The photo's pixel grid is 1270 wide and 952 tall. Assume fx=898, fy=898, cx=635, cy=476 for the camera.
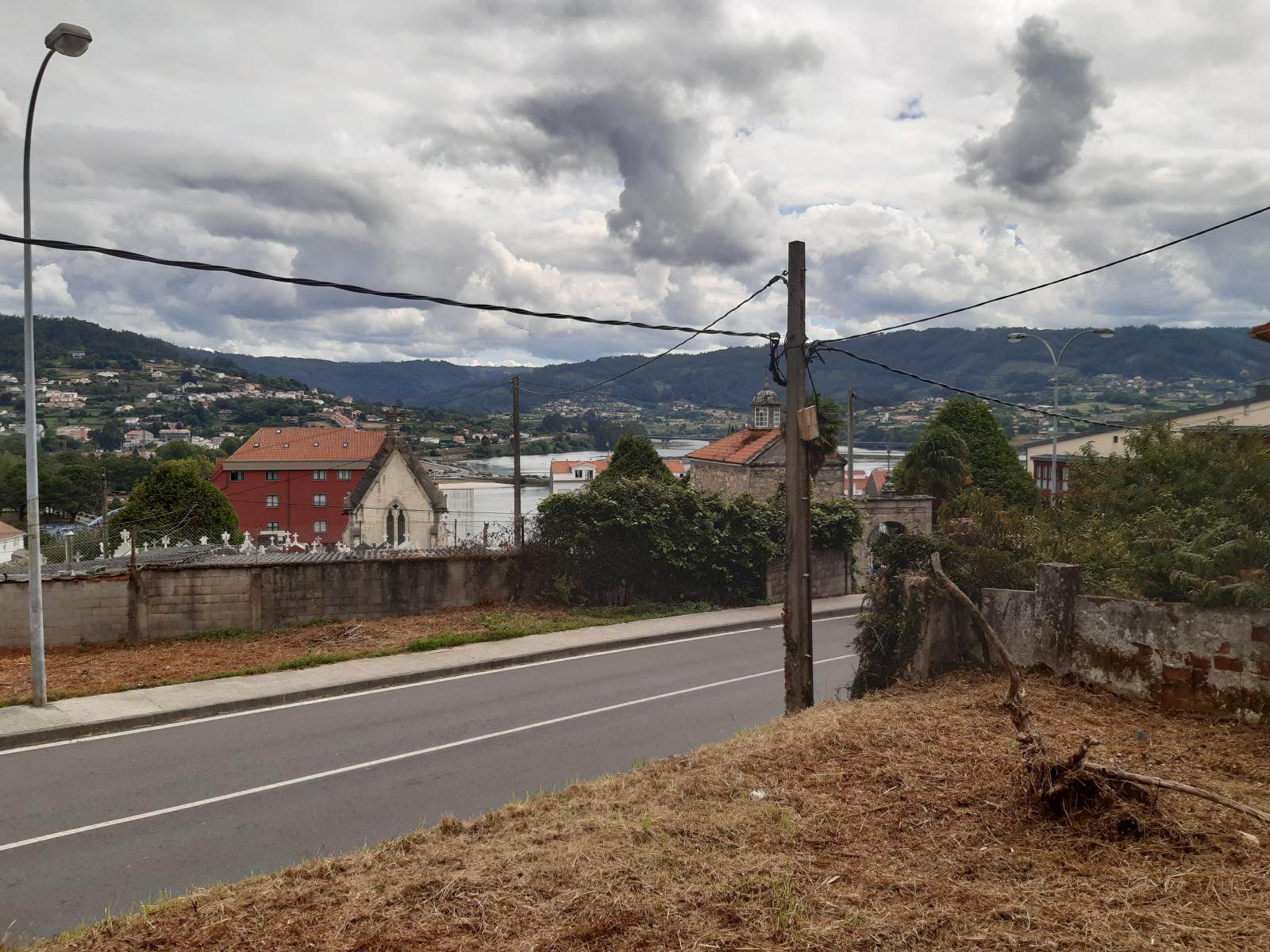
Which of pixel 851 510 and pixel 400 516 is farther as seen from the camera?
pixel 400 516

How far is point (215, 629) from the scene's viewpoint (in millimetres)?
18422

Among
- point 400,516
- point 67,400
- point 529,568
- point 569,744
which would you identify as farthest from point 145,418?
point 569,744

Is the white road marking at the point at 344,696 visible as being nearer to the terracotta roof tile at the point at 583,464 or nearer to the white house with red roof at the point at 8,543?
the terracotta roof tile at the point at 583,464

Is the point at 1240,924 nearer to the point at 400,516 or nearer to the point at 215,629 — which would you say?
the point at 215,629

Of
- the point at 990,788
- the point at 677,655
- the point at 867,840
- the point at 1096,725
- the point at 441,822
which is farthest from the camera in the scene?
the point at 677,655

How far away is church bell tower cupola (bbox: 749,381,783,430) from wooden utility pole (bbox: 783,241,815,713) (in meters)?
39.7

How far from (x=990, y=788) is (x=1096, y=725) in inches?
80.2

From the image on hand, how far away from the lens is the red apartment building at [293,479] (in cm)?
7988

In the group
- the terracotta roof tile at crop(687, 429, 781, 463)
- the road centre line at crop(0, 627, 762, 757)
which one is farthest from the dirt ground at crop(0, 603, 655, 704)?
the terracotta roof tile at crop(687, 429, 781, 463)

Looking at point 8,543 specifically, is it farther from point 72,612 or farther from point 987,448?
point 987,448

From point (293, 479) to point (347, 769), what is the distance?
248ft

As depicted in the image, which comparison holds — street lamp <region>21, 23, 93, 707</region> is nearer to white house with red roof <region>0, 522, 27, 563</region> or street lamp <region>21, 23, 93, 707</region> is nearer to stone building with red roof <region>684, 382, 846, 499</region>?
stone building with red roof <region>684, 382, 846, 499</region>

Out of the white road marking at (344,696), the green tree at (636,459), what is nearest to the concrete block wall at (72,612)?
the white road marking at (344,696)

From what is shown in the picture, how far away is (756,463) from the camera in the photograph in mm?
45094
